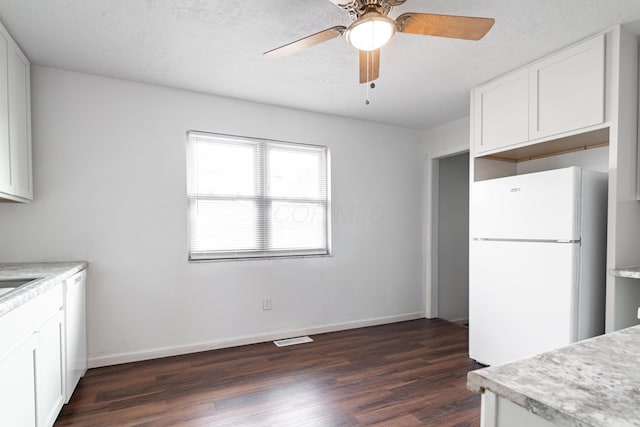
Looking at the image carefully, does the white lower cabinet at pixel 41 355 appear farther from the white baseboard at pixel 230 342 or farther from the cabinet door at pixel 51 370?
the white baseboard at pixel 230 342

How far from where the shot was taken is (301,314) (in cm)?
370

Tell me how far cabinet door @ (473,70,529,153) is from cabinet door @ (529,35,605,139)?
0.25ft

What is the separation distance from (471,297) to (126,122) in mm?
3356

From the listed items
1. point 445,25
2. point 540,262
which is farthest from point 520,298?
point 445,25

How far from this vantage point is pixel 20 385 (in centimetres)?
147

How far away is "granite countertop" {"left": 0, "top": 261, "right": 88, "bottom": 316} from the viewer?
135 centimetres

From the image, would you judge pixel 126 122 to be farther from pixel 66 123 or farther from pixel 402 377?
pixel 402 377

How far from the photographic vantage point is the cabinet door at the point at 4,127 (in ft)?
6.86

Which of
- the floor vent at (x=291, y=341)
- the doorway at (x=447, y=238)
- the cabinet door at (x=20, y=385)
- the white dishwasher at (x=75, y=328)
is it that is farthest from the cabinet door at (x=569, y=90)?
the white dishwasher at (x=75, y=328)

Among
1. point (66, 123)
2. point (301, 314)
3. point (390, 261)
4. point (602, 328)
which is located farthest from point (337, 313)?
point (66, 123)

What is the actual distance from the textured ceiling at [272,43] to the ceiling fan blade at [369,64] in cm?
26

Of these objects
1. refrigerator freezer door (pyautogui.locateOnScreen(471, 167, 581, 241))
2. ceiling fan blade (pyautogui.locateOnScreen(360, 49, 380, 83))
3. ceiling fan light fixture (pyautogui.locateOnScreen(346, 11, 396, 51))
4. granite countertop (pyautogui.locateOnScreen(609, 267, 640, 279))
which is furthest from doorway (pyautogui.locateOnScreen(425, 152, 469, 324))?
ceiling fan light fixture (pyautogui.locateOnScreen(346, 11, 396, 51))

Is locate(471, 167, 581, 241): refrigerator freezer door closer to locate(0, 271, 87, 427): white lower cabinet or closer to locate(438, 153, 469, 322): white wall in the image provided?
locate(438, 153, 469, 322): white wall

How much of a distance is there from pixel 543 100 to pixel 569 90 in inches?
7.0
